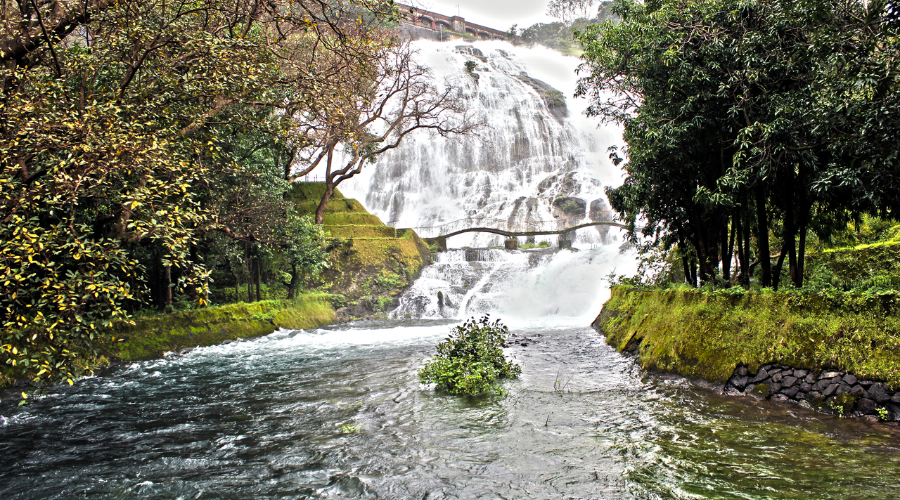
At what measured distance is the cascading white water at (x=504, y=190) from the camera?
23047 mm

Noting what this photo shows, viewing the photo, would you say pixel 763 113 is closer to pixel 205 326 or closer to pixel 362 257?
pixel 205 326

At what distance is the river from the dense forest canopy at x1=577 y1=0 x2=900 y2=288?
11.3ft

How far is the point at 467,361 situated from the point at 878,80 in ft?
22.7

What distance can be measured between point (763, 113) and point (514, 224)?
27.0 meters

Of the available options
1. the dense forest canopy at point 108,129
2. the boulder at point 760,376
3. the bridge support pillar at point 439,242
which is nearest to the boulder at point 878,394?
the boulder at point 760,376

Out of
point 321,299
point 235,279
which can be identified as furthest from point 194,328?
point 321,299

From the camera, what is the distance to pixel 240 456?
5.68 m

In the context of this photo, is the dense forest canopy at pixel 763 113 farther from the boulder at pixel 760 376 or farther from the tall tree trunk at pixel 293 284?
the tall tree trunk at pixel 293 284

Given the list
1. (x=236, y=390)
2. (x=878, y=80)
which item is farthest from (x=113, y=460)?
(x=878, y=80)

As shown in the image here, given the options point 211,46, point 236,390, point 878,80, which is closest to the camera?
point 878,80

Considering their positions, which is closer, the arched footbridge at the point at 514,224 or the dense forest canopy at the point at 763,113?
the dense forest canopy at the point at 763,113

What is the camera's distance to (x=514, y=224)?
3538 cm

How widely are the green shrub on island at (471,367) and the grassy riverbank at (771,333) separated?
290 centimetres

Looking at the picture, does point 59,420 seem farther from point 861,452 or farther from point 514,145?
point 514,145
